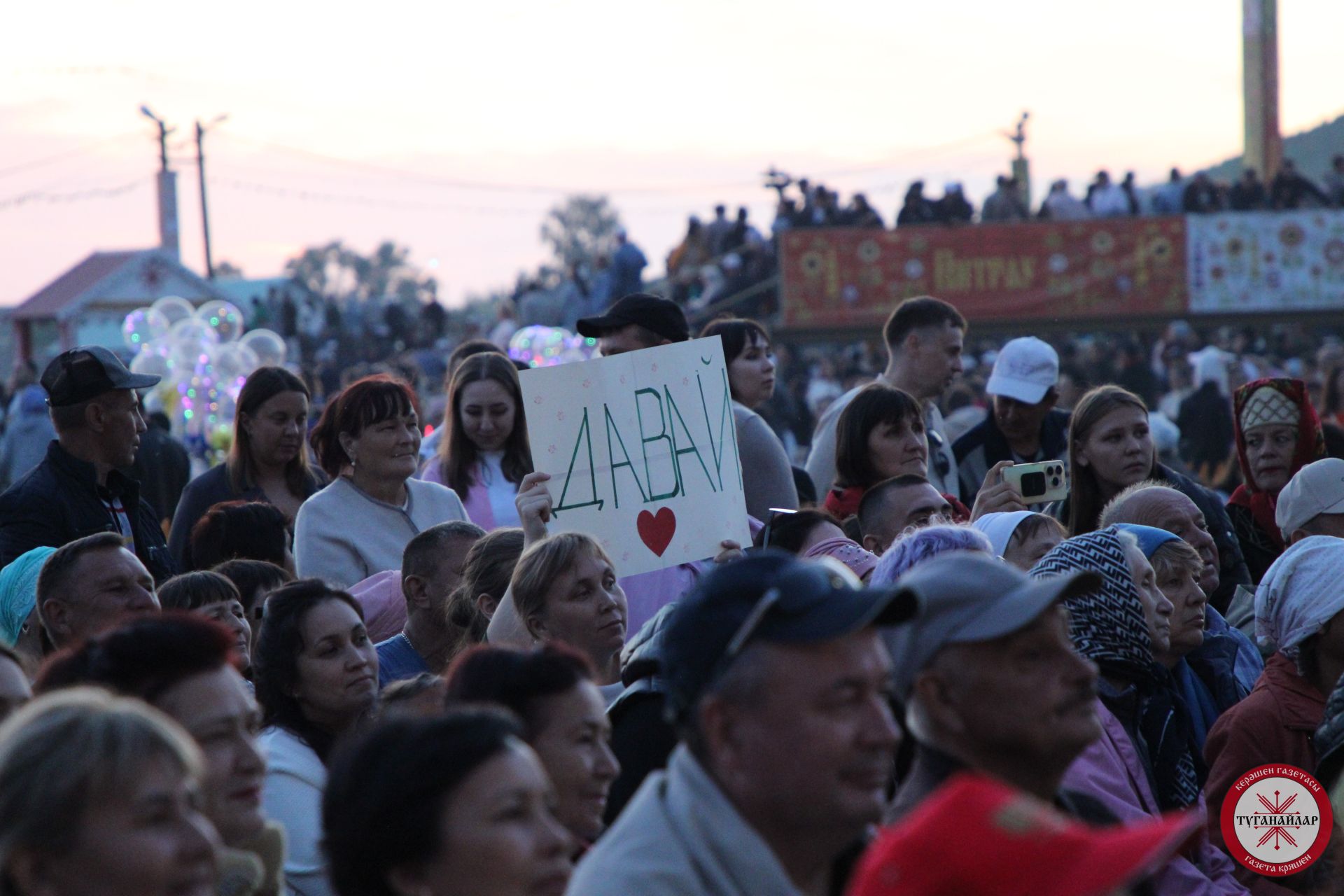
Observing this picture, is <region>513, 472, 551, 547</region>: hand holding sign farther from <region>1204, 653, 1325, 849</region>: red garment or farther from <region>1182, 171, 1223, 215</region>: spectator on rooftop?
<region>1182, 171, 1223, 215</region>: spectator on rooftop

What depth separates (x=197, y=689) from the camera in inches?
102

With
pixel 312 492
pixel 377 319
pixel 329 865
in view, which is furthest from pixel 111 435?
pixel 377 319

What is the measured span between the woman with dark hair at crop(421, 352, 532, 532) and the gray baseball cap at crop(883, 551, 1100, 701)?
3.36 metres

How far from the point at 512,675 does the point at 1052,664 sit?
97 centimetres

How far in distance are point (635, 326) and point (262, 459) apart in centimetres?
166

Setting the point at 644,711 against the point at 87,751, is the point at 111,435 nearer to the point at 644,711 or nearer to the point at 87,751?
the point at 644,711

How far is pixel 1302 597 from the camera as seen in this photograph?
4.39 m

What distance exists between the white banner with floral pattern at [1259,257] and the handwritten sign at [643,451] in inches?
698

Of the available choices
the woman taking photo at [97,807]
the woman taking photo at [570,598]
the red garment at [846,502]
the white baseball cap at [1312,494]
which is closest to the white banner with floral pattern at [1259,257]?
the white baseball cap at [1312,494]

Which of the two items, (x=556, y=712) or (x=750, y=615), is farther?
(x=556, y=712)

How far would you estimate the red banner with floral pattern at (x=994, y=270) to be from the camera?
68.0 ft

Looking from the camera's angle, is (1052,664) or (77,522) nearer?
(1052,664)

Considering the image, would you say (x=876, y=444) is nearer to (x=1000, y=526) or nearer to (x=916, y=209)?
(x=1000, y=526)

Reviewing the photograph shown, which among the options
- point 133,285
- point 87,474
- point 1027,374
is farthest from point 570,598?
point 133,285
